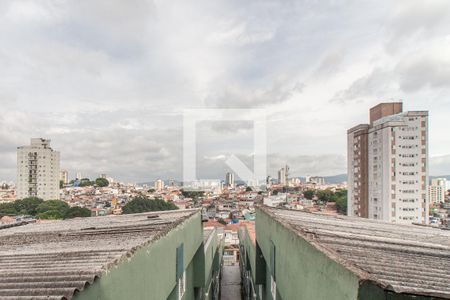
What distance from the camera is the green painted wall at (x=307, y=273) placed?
60.0 inches

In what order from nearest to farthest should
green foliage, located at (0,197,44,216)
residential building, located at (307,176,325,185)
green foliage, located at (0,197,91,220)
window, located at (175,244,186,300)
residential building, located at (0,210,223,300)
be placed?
residential building, located at (0,210,223,300)
window, located at (175,244,186,300)
green foliage, located at (0,197,91,220)
green foliage, located at (0,197,44,216)
residential building, located at (307,176,325,185)

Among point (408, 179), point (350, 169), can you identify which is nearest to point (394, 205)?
point (408, 179)

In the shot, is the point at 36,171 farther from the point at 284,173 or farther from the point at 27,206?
the point at 284,173

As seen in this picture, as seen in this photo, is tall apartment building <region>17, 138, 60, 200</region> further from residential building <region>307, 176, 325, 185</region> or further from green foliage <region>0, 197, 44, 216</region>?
residential building <region>307, 176, 325, 185</region>

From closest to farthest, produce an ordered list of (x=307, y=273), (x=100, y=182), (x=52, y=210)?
(x=307, y=273) < (x=52, y=210) < (x=100, y=182)

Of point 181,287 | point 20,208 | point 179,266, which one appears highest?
point 179,266

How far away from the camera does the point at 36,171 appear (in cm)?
5344

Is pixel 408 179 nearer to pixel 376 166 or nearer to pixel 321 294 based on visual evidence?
pixel 376 166

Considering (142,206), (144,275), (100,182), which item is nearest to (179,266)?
(144,275)

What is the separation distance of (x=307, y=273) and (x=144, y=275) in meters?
1.30

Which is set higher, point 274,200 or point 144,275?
point 144,275

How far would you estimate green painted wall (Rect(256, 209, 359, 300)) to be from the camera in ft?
5.00

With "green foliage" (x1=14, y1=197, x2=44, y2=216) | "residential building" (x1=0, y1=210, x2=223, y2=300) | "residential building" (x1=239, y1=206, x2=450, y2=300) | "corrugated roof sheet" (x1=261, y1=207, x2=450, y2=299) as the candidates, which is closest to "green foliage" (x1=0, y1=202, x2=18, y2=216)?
"green foliage" (x1=14, y1=197, x2=44, y2=216)

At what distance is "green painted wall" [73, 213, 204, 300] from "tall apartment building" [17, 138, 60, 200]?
60.1 meters
